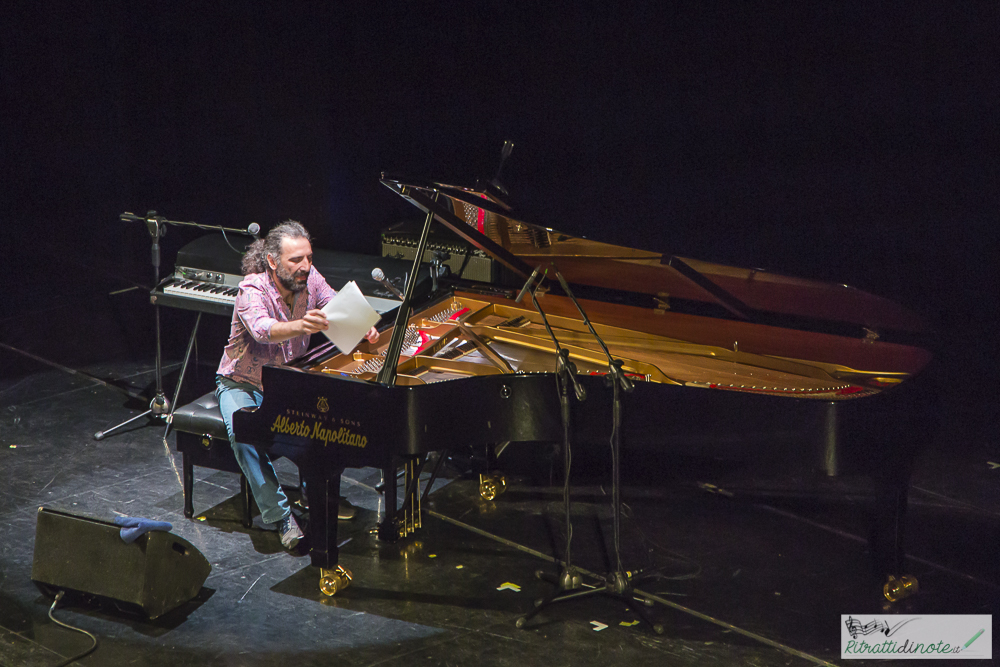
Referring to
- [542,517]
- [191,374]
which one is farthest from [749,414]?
[191,374]

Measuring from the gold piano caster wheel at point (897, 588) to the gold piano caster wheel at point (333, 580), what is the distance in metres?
2.29

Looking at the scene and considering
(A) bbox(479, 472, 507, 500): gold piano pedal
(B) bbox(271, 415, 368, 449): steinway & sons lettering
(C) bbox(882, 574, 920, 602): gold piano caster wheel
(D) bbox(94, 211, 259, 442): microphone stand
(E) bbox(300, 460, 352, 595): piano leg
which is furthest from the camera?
(D) bbox(94, 211, 259, 442): microphone stand

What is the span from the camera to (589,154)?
6035 mm

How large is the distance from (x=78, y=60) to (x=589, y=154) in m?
4.48

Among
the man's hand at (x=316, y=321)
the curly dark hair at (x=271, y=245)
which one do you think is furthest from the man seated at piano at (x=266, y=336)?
the man's hand at (x=316, y=321)

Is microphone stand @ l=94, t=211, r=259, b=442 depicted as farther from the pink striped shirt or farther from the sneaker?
the sneaker

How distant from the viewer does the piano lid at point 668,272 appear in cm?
440

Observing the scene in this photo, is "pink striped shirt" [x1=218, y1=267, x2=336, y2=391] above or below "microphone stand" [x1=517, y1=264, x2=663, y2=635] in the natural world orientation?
above

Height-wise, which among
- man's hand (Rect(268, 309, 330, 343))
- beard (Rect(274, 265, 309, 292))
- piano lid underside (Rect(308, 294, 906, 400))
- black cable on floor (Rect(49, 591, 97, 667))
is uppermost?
beard (Rect(274, 265, 309, 292))

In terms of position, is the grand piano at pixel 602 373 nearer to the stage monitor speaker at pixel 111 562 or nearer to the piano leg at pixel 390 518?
the piano leg at pixel 390 518

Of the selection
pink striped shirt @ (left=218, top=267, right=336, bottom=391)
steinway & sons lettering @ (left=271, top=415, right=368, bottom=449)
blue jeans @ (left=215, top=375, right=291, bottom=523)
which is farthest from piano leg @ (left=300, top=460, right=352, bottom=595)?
pink striped shirt @ (left=218, top=267, right=336, bottom=391)

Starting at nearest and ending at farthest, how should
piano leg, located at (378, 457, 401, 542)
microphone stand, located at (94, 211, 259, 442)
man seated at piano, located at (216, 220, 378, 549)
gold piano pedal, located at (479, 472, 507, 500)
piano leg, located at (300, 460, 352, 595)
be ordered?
1. piano leg, located at (300, 460, 352, 595)
2. man seated at piano, located at (216, 220, 378, 549)
3. piano leg, located at (378, 457, 401, 542)
4. gold piano pedal, located at (479, 472, 507, 500)
5. microphone stand, located at (94, 211, 259, 442)

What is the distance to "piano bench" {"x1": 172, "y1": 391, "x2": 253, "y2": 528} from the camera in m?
5.00

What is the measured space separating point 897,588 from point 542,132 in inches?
125
